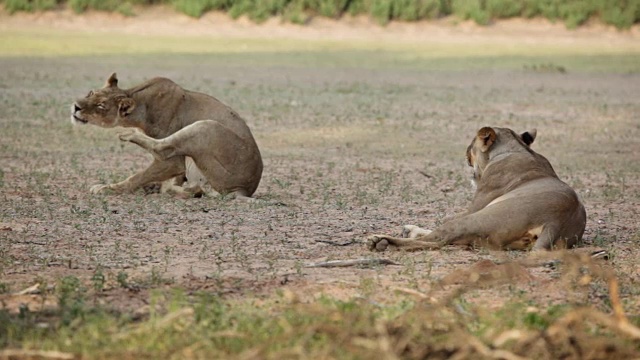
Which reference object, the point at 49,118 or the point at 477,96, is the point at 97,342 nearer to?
the point at 49,118

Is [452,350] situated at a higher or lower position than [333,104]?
higher

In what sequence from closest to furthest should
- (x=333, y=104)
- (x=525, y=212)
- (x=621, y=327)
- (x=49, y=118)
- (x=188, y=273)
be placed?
(x=621, y=327)
(x=188, y=273)
(x=525, y=212)
(x=49, y=118)
(x=333, y=104)

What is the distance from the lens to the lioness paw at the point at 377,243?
A: 8.25m

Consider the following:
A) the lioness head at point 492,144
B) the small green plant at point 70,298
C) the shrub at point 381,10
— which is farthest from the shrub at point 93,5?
the small green plant at point 70,298

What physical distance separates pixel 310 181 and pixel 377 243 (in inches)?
168

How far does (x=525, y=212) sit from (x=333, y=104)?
1206 cm

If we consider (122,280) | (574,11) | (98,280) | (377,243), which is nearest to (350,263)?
(377,243)

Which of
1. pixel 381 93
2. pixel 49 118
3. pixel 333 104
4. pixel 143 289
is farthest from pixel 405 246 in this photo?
pixel 381 93

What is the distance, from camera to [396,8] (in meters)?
36.7

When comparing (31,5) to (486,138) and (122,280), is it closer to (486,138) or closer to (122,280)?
(486,138)

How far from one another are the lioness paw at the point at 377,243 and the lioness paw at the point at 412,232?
0.47m

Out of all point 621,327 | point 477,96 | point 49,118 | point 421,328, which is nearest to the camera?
point 621,327

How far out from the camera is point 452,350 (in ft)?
17.5

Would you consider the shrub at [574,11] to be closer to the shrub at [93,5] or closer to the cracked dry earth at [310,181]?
the cracked dry earth at [310,181]
